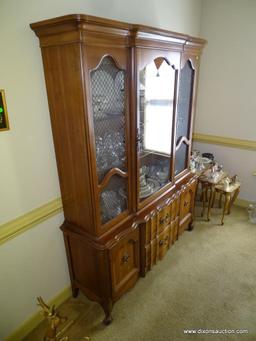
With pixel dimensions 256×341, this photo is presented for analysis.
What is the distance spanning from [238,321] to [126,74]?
1.88 metres

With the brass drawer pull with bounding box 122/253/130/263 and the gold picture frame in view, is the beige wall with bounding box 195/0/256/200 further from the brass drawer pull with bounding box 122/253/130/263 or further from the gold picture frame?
the gold picture frame

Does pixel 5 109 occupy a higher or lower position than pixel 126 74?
lower

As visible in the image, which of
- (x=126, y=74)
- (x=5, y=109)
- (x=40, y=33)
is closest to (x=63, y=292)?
(x=5, y=109)

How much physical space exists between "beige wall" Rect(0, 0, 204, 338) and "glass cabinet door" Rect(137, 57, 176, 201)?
0.54m

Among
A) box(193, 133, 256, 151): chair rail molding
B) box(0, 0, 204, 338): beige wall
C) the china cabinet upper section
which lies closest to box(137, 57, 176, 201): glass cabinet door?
the china cabinet upper section

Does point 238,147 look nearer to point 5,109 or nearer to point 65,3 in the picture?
point 65,3

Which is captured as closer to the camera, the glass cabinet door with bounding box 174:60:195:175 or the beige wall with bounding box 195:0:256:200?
the glass cabinet door with bounding box 174:60:195:175

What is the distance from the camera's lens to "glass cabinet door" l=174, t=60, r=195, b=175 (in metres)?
2.00

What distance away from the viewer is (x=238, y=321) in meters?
1.71

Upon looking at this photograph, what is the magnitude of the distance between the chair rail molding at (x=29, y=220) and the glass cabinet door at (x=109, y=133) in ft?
1.16

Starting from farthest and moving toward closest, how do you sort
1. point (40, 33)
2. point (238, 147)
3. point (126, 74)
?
1. point (238, 147)
2. point (126, 74)
3. point (40, 33)

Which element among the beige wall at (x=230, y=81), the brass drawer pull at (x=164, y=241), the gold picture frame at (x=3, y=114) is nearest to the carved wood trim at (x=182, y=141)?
the brass drawer pull at (x=164, y=241)

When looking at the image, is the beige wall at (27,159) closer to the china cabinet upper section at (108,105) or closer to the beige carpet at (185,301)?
the china cabinet upper section at (108,105)

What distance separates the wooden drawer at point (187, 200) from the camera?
230 centimetres
